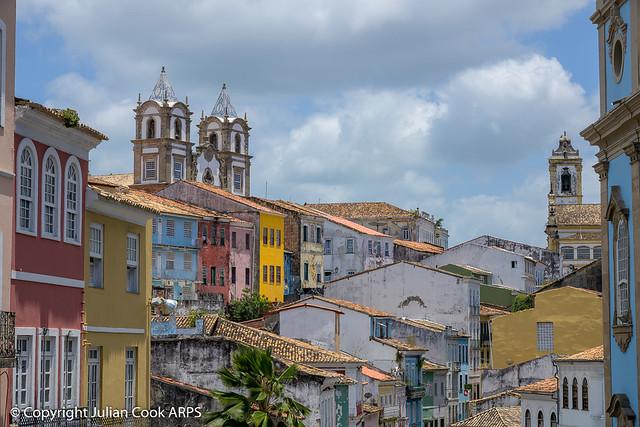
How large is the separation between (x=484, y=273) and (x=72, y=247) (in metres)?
82.6

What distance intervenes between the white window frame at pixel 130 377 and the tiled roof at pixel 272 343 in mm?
12864

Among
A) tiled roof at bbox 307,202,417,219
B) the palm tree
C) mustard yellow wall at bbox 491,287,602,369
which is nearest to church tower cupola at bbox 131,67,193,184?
tiled roof at bbox 307,202,417,219

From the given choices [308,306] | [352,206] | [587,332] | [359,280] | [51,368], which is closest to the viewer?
[51,368]

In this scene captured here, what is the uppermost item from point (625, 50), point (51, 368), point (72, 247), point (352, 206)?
point (352, 206)

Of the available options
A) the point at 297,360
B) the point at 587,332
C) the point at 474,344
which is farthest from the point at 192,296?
the point at 297,360

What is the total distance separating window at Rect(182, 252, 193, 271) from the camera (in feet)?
304

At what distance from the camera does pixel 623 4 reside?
30.9 meters

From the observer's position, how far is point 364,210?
5340 inches

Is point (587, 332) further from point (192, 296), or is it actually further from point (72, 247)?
point (72, 247)

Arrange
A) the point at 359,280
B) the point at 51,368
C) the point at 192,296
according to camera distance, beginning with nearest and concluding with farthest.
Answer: the point at 51,368, the point at 359,280, the point at 192,296

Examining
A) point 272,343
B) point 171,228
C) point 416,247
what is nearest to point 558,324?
point 171,228

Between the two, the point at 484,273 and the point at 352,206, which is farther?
the point at 352,206

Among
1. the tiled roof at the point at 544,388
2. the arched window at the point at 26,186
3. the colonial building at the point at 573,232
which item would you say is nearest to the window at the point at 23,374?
the arched window at the point at 26,186

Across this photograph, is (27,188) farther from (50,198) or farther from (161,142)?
(161,142)
